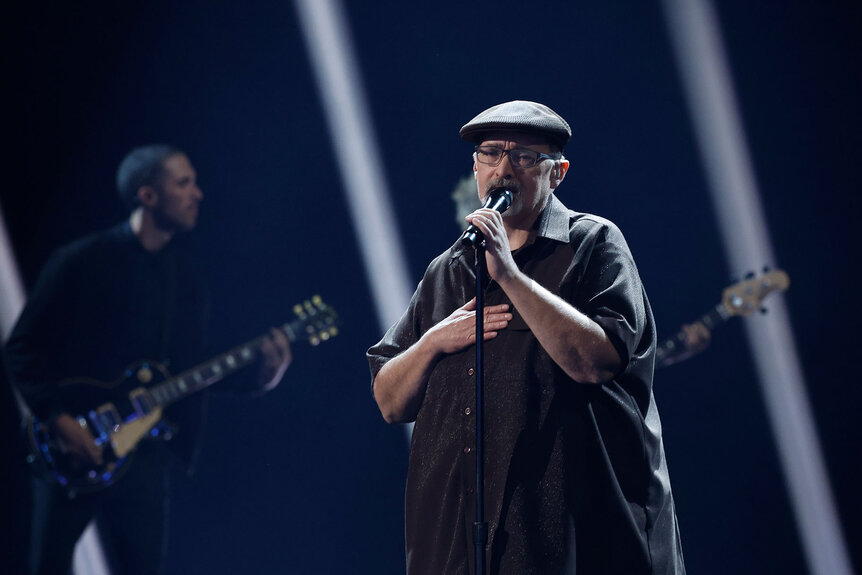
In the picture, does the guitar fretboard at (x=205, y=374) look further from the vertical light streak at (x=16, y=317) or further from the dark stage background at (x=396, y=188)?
the vertical light streak at (x=16, y=317)

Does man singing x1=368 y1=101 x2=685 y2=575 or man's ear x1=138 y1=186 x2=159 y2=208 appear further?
man's ear x1=138 y1=186 x2=159 y2=208

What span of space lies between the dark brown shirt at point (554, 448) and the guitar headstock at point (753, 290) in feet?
6.95

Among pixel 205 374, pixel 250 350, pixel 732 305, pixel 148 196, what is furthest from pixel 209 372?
pixel 732 305

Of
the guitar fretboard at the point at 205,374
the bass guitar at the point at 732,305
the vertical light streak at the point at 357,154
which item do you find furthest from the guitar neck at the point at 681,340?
the guitar fretboard at the point at 205,374

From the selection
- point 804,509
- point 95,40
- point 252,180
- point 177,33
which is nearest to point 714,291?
point 804,509

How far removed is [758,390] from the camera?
12.4 feet

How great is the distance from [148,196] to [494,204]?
271 centimetres

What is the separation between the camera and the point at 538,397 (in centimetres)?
175

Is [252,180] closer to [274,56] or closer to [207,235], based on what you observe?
[207,235]

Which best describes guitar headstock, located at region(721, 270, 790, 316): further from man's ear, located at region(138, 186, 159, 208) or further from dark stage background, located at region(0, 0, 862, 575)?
man's ear, located at region(138, 186, 159, 208)

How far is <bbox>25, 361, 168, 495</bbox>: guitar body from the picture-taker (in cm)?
374

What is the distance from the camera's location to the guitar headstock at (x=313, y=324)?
3.96 meters

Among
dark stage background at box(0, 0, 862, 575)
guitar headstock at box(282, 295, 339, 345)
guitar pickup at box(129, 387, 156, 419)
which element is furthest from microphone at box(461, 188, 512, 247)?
guitar pickup at box(129, 387, 156, 419)

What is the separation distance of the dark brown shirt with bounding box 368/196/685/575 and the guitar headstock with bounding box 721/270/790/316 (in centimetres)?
212
